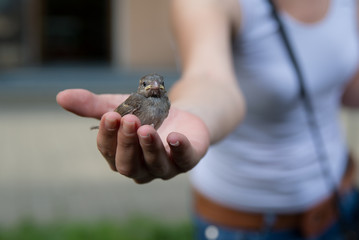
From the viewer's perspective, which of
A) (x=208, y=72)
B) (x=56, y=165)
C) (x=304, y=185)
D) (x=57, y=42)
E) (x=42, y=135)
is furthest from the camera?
(x=57, y=42)

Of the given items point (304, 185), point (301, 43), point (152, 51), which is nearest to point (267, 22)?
point (301, 43)

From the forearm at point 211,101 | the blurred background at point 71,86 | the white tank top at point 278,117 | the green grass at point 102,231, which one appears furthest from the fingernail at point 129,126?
the green grass at point 102,231

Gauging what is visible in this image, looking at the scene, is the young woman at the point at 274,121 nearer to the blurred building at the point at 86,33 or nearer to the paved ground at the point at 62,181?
the paved ground at the point at 62,181

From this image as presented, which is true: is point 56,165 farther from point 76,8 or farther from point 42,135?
point 76,8

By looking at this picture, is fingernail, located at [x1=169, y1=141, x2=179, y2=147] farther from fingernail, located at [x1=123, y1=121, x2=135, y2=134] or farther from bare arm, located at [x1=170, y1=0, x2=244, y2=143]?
bare arm, located at [x1=170, y1=0, x2=244, y2=143]

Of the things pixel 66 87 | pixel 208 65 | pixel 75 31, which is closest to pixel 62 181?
pixel 208 65
